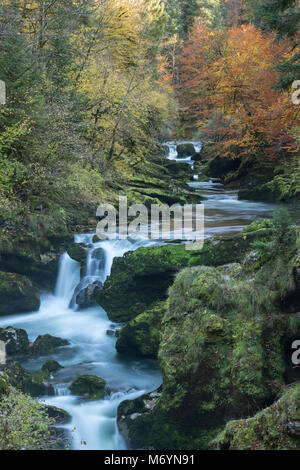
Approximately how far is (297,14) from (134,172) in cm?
1378

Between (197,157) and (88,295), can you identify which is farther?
(197,157)

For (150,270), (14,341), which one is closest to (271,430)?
(150,270)

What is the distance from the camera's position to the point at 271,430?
4902mm

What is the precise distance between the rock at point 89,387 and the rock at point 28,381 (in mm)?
495

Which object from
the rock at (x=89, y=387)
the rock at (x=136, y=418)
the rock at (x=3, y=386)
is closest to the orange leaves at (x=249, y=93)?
the rock at (x=89, y=387)

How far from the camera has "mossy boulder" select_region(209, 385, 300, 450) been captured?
4727mm

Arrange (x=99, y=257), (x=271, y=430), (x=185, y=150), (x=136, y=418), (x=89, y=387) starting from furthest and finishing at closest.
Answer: (x=185, y=150) < (x=99, y=257) < (x=89, y=387) < (x=136, y=418) < (x=271, y=430)

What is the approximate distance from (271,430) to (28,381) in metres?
5.34

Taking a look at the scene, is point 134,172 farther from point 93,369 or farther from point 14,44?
point 93,369

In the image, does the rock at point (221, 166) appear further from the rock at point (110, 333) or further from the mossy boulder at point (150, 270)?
the rock at point (110, 333)

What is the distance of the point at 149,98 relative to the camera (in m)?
20.8

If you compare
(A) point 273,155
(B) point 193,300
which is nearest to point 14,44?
(B) point 193,300

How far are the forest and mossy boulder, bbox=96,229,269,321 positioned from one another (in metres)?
0.04

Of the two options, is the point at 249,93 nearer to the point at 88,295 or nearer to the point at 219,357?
the point at 88,295
